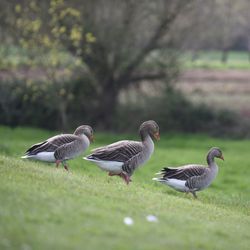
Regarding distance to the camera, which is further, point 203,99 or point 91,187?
point 203,99

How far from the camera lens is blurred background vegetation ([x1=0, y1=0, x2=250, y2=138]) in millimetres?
39938

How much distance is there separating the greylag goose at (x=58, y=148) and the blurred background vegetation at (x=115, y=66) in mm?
20604

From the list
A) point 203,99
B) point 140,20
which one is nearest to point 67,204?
point 140,20

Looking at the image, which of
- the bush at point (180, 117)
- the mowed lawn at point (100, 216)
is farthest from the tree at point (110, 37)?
the mowed lawn at point (100, 216)

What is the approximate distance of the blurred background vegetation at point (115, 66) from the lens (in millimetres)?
39938

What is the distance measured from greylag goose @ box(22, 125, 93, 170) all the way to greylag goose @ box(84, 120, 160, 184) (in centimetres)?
78

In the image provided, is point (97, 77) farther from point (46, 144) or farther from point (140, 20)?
point (46, 144)

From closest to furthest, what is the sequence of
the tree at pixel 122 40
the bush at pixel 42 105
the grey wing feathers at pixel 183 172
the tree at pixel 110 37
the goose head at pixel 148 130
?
the grey wing feathers at pixel 183 172, the goose head at pixel 148 130, the tree at pixel 110 37, the tree at pixel 122 40, the bush at pixel 42 105

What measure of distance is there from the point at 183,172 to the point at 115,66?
79.2 ft

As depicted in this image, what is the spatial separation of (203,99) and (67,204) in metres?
32.2

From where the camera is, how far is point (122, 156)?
1791cm

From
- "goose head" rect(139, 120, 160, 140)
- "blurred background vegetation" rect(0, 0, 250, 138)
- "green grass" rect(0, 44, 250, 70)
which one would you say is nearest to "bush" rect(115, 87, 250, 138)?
"blurred background vegetation" rect(0, 0, 250, 138)

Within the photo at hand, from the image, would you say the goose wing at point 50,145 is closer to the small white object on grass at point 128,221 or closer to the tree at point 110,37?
the small white object on grass at point 128,221

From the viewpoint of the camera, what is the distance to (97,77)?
4231 centimetres
